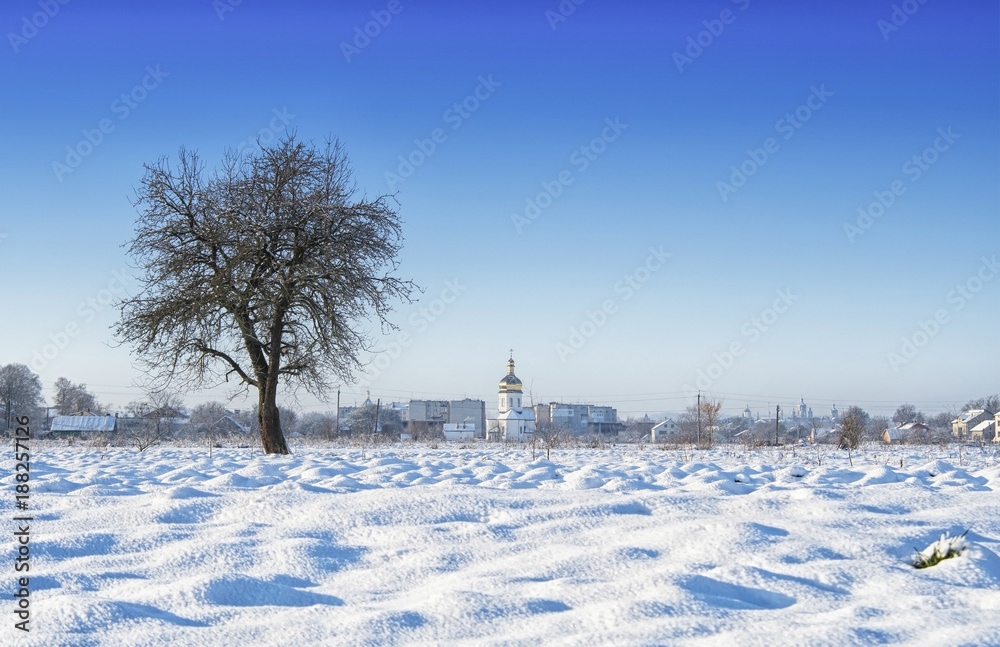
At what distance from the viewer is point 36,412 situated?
2376 inches

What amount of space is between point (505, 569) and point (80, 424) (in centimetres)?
6490

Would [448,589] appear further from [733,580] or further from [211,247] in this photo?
[211,247]

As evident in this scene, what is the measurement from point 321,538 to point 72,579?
1237 mm

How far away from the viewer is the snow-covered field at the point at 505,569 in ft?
8.38

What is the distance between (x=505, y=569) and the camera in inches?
137

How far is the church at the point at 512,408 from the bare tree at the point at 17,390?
54.5 meters

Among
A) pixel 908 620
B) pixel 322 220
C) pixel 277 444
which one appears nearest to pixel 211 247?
pixel 322 220

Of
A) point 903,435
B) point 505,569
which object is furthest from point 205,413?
point 505,569

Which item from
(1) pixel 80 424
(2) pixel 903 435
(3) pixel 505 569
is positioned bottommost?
(2) pixel 903 435

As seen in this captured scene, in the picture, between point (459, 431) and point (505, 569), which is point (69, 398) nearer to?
point (459, 431)

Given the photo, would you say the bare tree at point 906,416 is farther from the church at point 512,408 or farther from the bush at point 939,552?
the bush at point 939,552

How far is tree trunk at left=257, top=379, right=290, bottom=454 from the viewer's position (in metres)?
12.5

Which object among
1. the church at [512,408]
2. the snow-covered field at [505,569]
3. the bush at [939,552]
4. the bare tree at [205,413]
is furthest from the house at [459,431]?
the bush at [939,552]

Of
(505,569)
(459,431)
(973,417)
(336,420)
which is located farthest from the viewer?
(459,431)
